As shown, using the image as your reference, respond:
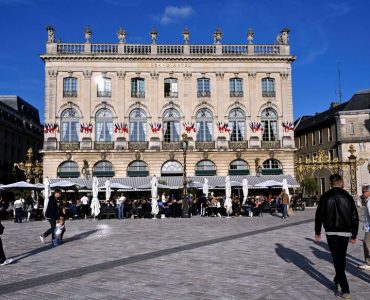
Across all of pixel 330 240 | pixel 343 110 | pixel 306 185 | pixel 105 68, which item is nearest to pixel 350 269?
pixel 330 240

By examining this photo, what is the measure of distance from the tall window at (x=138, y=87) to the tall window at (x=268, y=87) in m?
10.8

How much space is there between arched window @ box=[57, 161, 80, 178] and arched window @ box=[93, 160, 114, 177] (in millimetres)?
1529

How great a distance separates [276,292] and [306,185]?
37.9 metres

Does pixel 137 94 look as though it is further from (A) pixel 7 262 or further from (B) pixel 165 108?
(A) pixel 7 262

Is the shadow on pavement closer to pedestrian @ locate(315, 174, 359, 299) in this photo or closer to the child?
pedestrian @ locate(315, 174, 359, 299)

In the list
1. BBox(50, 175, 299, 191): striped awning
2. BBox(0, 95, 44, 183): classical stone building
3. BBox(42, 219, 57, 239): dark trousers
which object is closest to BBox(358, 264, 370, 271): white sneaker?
BBox(42, 219, 57, 239): dark trousers

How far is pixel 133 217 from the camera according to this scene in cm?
2491

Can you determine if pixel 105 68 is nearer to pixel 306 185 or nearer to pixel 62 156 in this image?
pixel 62 156

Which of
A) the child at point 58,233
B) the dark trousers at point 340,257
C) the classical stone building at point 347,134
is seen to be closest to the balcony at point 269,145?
the classical stone building at point 347,134

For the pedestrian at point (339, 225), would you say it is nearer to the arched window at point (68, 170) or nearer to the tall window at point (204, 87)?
the arched window at point (68, 170)

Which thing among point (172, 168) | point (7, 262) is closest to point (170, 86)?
point (172, 168)

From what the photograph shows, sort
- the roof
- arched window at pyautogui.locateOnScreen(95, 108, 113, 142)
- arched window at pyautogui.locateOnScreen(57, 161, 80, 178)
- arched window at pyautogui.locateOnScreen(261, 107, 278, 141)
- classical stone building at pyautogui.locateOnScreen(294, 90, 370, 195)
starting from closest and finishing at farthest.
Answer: arched window at pyautogui.locateOnScreen(57, 161, 80, 178) → arched window at pyautogui.locateOnScreen(95, 108, 113, 142) → arched window at pyautogui.locateOnScreen(261, 107, 278, 141) → classical stone building at pyautogui.locateOnScreen(294, 90, 370, 195) → the roof

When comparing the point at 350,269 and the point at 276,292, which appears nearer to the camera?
the point at 276,292

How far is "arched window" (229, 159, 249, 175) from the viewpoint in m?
36.9
